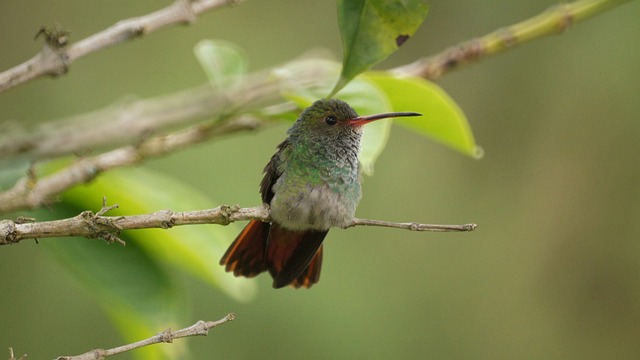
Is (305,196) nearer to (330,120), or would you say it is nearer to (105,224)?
(330,120)

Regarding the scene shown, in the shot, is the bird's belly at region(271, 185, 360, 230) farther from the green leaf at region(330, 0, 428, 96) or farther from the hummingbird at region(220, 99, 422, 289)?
the green leaf at region(330, 0, 428, 96)

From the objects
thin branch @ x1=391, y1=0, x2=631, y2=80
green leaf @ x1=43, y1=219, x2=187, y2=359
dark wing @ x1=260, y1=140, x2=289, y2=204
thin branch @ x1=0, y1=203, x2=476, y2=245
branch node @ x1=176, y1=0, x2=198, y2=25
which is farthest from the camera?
thin branch @ x1=391, y1=0, x2=631, y2=80

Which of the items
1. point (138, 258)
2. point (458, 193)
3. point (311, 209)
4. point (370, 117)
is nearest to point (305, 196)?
point (311, 209)

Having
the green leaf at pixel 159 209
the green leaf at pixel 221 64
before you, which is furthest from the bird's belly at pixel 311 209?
the green leaf at pixel 221 64

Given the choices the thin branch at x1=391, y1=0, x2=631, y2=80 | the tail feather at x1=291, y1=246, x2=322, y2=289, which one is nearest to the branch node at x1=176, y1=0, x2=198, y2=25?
the tail feather at x1=291, y1=246, x2=322, y2=289

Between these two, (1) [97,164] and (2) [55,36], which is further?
(1) [97,164]

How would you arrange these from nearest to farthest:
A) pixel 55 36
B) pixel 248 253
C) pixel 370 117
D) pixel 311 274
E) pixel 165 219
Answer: pixel 165 219 → pixel 55 36 → pixel 370 117 → pixel 248 253 → pixel 311 274
